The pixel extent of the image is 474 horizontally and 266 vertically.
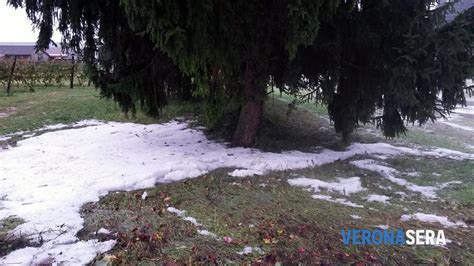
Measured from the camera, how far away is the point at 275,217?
353 cm

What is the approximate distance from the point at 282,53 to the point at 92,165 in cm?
303

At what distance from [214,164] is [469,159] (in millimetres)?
4164

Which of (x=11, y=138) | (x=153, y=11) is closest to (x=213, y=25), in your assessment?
(x=153, y=11)

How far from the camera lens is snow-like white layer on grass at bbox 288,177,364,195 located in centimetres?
441

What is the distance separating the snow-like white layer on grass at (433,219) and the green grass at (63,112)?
5383 mm

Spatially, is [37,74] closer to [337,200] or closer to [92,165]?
[92,165]

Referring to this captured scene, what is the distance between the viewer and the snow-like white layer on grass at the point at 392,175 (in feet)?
14.7

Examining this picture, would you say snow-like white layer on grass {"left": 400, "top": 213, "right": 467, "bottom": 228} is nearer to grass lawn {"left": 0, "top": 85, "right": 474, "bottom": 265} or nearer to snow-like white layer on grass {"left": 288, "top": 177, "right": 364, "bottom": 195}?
grass lawn {"left": 0, "top": 85, "right": 474, "bottom": 265}

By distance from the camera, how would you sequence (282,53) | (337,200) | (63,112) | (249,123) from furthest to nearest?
(63,112)
(249,123)
(282,53)
(337,200)

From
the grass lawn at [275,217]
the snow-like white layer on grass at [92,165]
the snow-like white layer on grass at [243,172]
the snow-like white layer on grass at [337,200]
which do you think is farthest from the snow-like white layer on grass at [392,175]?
the snow-like white layer on grass at [243,172]

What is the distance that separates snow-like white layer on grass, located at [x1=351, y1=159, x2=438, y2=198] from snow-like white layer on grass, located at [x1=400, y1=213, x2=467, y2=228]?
0.68m

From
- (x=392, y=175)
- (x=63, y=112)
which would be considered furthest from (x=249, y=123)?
(x=63, y=112)

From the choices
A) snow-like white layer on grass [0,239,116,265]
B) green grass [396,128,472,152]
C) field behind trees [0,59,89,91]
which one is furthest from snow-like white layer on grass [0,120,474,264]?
field behind trees [0,59,89,91]

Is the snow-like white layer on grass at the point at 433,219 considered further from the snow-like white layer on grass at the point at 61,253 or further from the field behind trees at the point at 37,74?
the field behind trees at the point at 37,74
